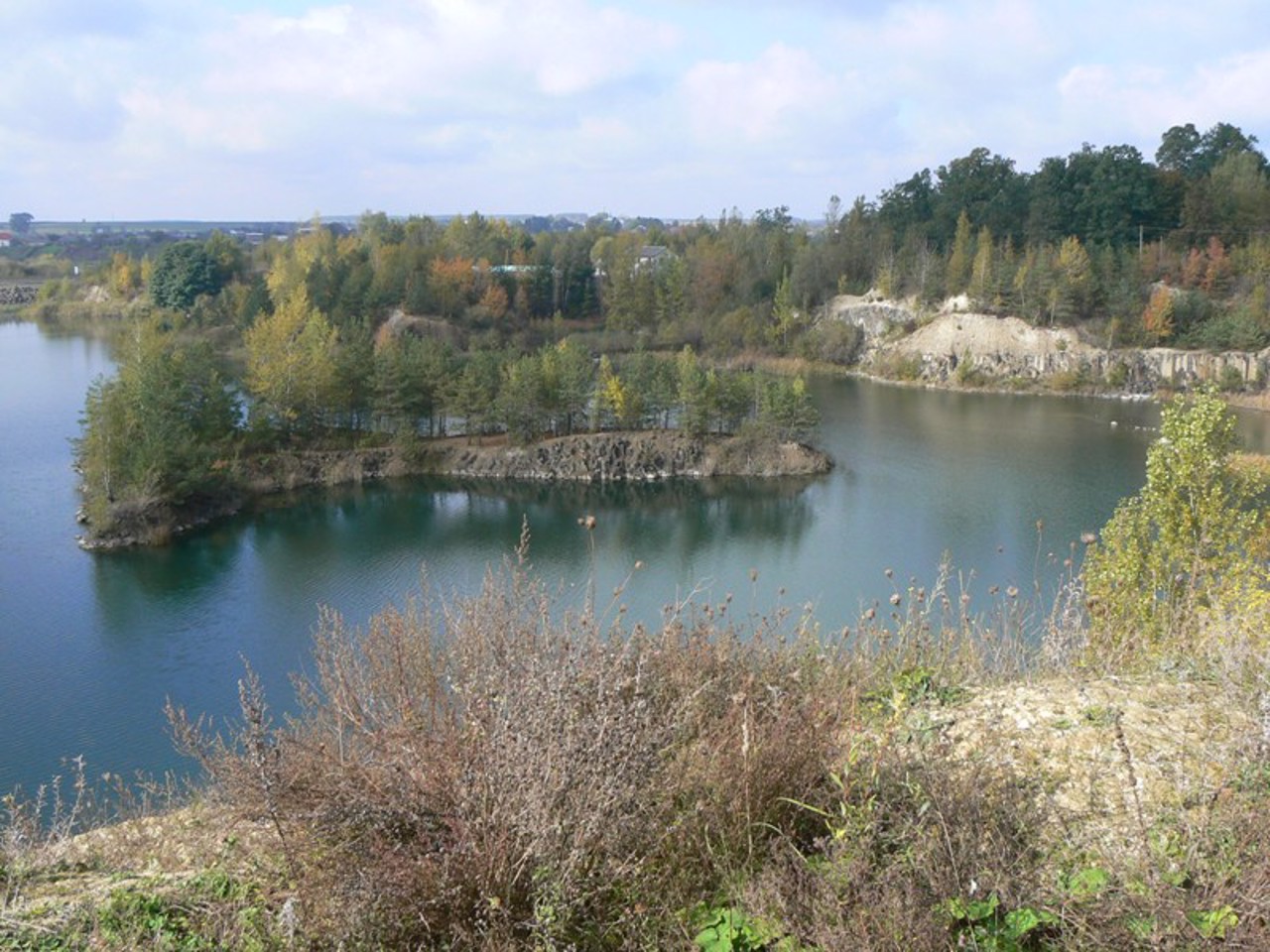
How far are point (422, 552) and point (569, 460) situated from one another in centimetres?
562

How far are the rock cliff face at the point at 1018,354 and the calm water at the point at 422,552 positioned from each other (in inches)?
234

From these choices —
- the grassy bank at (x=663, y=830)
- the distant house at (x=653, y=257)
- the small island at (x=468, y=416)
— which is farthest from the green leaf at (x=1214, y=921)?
the distant house at (x=653, y=257)

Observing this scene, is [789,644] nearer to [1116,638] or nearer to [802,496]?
[1116,638]

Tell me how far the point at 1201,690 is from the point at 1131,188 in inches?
1291

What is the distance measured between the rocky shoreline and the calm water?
2.32 feet

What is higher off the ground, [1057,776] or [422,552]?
[1057,776]

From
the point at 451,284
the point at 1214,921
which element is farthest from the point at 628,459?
the point at 1214,921

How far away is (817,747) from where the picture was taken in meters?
2.15

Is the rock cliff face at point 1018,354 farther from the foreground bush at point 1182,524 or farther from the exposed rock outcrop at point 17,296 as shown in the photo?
the exposed rock outcrop at point 17,296

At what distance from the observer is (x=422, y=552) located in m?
14.1

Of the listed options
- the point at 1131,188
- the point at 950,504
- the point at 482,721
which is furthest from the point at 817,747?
the point at 1131,188

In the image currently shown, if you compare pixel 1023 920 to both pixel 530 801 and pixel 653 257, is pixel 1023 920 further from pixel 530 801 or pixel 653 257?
pixel 653 257

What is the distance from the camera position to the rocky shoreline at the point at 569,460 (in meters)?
18.7

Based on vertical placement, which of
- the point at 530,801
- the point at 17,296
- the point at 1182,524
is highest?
the point at 17,296
